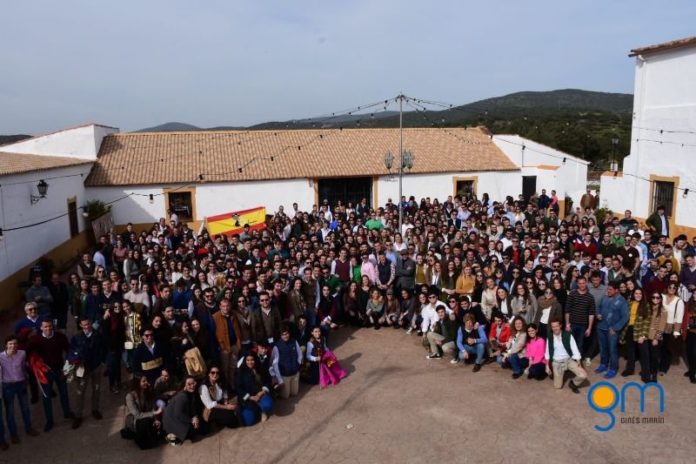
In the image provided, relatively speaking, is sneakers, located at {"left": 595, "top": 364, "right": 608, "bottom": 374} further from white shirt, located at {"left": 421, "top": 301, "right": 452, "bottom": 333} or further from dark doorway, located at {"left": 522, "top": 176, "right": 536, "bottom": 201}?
dark doorway, located at {"left": 522, "top": 176, "right": 536, "bottom": 201}

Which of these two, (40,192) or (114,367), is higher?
(40,192)

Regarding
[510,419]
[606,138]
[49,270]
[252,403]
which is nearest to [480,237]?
[510,419]

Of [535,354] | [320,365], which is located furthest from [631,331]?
[320,365]

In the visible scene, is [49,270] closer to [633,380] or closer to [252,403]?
[252,403]

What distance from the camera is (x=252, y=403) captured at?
7199 mm

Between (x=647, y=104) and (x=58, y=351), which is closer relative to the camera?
(x=58, y=351)

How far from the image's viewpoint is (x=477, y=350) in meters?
8.82

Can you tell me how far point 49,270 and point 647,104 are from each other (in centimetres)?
1741

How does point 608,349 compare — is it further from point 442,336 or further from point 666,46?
point 666,46

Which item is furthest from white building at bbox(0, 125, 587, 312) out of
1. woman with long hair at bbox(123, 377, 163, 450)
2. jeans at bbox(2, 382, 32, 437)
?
woman with long hair at bbox(123, 377, 163, 450)

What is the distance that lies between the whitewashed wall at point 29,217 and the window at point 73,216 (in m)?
0.23

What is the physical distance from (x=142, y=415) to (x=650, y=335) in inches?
275

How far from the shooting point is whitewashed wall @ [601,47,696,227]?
1546 centimetres

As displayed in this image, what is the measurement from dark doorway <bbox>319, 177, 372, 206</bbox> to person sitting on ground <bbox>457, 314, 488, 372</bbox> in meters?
13.4
